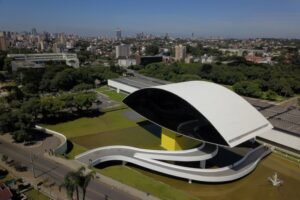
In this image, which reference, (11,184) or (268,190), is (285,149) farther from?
(11,184)

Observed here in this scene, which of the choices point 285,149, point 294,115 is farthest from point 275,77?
point 285,149

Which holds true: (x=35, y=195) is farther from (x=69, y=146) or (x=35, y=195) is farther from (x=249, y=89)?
(x=249, y=89)

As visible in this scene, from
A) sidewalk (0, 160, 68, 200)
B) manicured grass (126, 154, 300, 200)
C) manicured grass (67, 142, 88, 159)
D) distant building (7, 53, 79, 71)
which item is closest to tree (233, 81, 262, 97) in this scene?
manicured grass (126, 154, 300, 200)

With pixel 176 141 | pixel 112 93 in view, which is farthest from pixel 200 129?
pixel 112 93

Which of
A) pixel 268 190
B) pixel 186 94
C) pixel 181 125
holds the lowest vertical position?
pixel 268 190

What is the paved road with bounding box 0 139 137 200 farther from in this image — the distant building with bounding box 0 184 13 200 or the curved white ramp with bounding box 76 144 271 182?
the distant building with bounding box 0 184 13 200

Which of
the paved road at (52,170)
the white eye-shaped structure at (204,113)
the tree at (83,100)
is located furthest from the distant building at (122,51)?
the paved road at (52,170)
